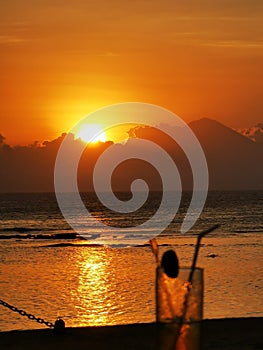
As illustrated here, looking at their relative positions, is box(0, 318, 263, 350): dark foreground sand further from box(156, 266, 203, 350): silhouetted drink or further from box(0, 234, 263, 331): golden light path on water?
box(0, 234, 263, 331): golden light path on water

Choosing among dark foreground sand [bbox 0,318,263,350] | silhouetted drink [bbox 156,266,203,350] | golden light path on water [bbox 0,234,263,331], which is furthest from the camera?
golden light path on water [bbox 0,234,263,331]

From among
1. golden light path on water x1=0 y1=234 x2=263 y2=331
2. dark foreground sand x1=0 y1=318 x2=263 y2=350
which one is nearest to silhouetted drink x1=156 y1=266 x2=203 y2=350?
dark foreground sand x1=0 y1=318 x2=263 y2=350

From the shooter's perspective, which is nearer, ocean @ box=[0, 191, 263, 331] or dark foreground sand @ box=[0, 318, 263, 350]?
dark foreground sand @ box=[0, 318, 263, 350]

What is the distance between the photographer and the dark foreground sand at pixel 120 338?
11.2m

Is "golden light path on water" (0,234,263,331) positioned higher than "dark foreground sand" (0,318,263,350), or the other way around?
"golden light path on water" (0,234,263,331)

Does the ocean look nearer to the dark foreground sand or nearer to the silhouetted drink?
the dark foreground sand

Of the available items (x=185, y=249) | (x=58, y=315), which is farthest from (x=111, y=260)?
(x=58, y=315)

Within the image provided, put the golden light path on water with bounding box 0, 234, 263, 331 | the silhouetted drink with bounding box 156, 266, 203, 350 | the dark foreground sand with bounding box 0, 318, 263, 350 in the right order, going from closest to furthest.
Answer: the silhouetted drink with bounding box 156, 266, 203, 350 < the dark foreground sand with bounding box 0, 318, 263, 350 < the golden light path on water with bounding box 0, 234, 263, 331

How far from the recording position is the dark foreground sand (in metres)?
11.2

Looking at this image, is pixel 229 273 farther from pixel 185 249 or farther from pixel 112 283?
pixel 185 249

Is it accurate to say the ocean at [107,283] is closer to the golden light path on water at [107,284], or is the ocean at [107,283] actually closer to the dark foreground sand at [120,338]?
the golden light path on water at [107,284]

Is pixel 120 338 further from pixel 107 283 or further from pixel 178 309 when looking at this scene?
pixel 107 283

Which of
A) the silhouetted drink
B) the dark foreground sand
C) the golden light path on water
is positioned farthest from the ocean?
the silhouetted drink

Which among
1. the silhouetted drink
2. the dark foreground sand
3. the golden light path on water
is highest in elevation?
the golden light path on water
